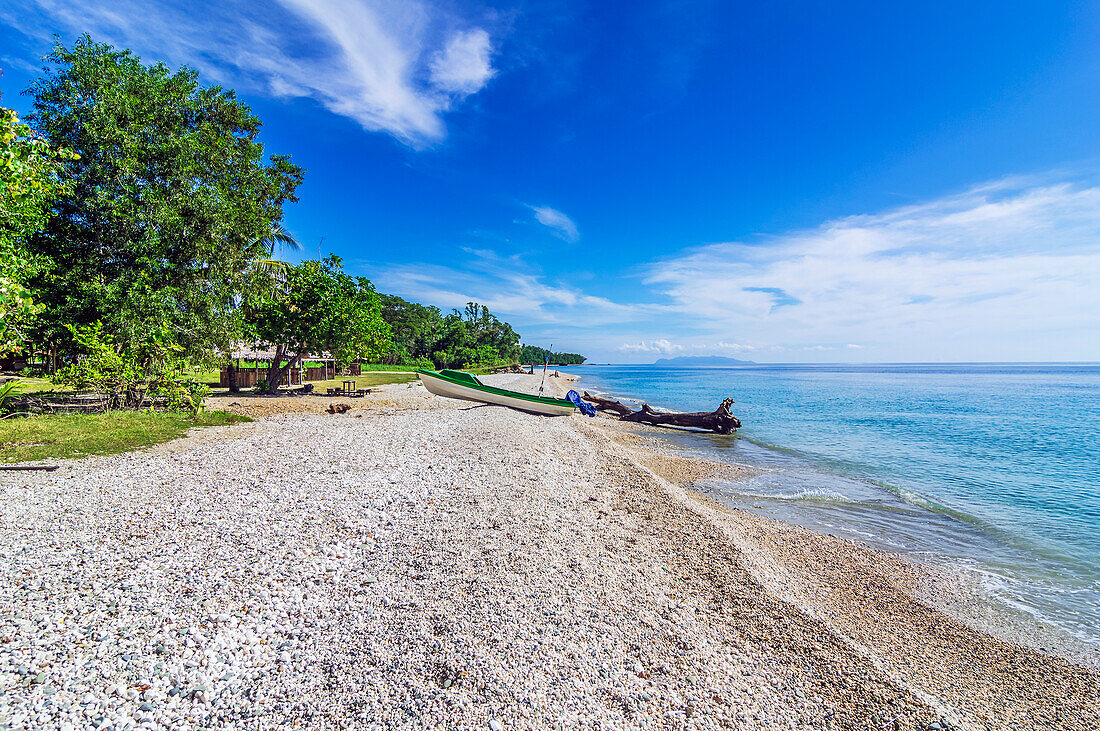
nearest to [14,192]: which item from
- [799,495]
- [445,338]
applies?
[799,495]

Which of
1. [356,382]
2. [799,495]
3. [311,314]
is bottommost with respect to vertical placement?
[799,495]

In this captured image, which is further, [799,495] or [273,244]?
[273,244]

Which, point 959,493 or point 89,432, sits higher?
point 89,432

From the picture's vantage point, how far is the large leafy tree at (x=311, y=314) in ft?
70.4

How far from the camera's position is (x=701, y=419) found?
22406mm

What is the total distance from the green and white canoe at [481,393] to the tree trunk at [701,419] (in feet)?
16.5

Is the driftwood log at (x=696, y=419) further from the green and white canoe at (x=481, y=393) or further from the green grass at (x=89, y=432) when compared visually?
the green grass at (x=89, y=432)

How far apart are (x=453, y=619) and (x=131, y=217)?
1813 centimetres

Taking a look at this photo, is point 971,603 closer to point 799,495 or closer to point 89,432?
point 799,495

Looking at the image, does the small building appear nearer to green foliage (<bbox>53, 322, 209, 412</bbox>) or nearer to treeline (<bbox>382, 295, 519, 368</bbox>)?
green foliage (<bbox>53, 322, 209, 412</bbox>)

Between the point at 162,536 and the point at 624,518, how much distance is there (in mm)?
6882

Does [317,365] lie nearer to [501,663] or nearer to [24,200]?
[24,200]

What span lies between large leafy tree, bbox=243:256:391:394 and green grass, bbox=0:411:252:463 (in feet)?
25.3

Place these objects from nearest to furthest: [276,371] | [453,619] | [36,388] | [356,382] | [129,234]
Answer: [453,619] → [129,234] → [36,388] → [276,371] → [356,382]
